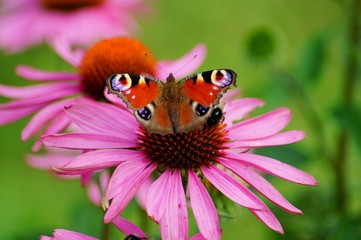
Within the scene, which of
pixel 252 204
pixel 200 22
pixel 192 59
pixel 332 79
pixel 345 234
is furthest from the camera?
pixel 200 22

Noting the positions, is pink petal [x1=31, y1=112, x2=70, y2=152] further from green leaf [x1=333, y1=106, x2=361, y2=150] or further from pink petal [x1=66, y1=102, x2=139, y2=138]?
green leaf [x1=333, y1=106, x2=361, y2=150]

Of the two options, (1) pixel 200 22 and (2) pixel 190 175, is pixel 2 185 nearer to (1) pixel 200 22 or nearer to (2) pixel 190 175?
(1) pixel 200 22

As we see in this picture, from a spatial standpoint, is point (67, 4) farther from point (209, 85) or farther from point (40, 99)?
point (209, 85)

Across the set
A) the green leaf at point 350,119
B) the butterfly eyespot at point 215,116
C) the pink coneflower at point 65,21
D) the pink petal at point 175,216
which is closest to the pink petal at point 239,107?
the butterfly eyespot at point 215,116

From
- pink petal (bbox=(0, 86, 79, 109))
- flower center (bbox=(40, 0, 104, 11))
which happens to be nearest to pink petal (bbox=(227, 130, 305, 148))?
pink petal (bbox=(0, 86, 79, 109))

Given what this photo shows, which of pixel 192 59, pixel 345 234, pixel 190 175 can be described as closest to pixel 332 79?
pixel 345 234

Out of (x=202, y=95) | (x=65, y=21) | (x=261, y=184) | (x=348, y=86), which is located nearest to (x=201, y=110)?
(x=202, y=95)
